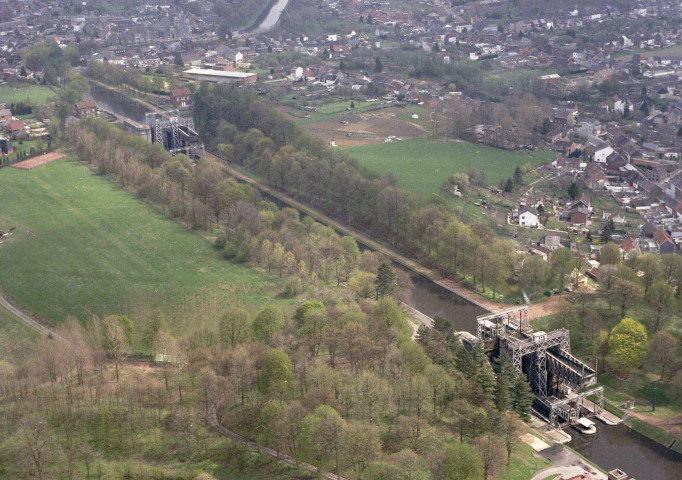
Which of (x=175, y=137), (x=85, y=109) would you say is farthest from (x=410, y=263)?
(x=85, y=109)

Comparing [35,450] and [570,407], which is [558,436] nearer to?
[570,407]

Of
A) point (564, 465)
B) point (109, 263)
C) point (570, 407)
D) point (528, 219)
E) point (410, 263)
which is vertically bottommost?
point (564, 465)

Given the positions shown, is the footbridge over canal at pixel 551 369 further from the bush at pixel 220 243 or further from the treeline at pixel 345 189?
the bush at pixel 220 243

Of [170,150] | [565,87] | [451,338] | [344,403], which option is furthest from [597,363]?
[565,87]

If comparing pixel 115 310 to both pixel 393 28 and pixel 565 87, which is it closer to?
pixel 565 87

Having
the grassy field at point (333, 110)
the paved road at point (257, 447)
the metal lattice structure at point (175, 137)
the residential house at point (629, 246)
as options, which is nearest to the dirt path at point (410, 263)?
the metal lattice structure at point (175, 137)

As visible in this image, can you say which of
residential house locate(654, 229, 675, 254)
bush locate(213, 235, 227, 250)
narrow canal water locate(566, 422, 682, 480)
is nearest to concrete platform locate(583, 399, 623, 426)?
narrow canal water locate(566, 422, 682, 480)
